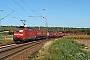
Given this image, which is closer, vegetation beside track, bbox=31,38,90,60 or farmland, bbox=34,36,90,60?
vegetation beside track, bbox=31,38,90,60

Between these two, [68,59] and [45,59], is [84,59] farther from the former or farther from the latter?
[45,59]

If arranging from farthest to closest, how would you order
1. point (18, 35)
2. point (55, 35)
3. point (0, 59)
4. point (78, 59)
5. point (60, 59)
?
1. point (55, 35)
2. point (18, 35)
3. point (0, 59)
4. point (78, 59)
5. point (60, 59)

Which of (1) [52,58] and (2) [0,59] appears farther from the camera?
(2) [0,59]

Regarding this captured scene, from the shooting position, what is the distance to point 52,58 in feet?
50.5

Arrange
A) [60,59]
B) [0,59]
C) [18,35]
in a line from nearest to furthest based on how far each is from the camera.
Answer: [60,59]
[0,59]
[18,35]

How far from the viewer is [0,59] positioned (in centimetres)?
1959

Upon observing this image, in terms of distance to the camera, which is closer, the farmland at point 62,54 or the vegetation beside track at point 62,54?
the vegetation beside track at point 62,54

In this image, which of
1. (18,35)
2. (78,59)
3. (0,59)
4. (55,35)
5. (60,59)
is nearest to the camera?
(60,59)

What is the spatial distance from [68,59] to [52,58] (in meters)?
1.29

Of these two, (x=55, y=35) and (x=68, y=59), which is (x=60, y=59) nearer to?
(x=68, y=59)

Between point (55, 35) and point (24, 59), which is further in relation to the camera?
point (55, 35)

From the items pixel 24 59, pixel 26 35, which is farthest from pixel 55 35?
pixel 24 59

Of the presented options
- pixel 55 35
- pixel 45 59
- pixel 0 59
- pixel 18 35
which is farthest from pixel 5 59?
pixel 55 35

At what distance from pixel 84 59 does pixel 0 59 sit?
725 centimetres
